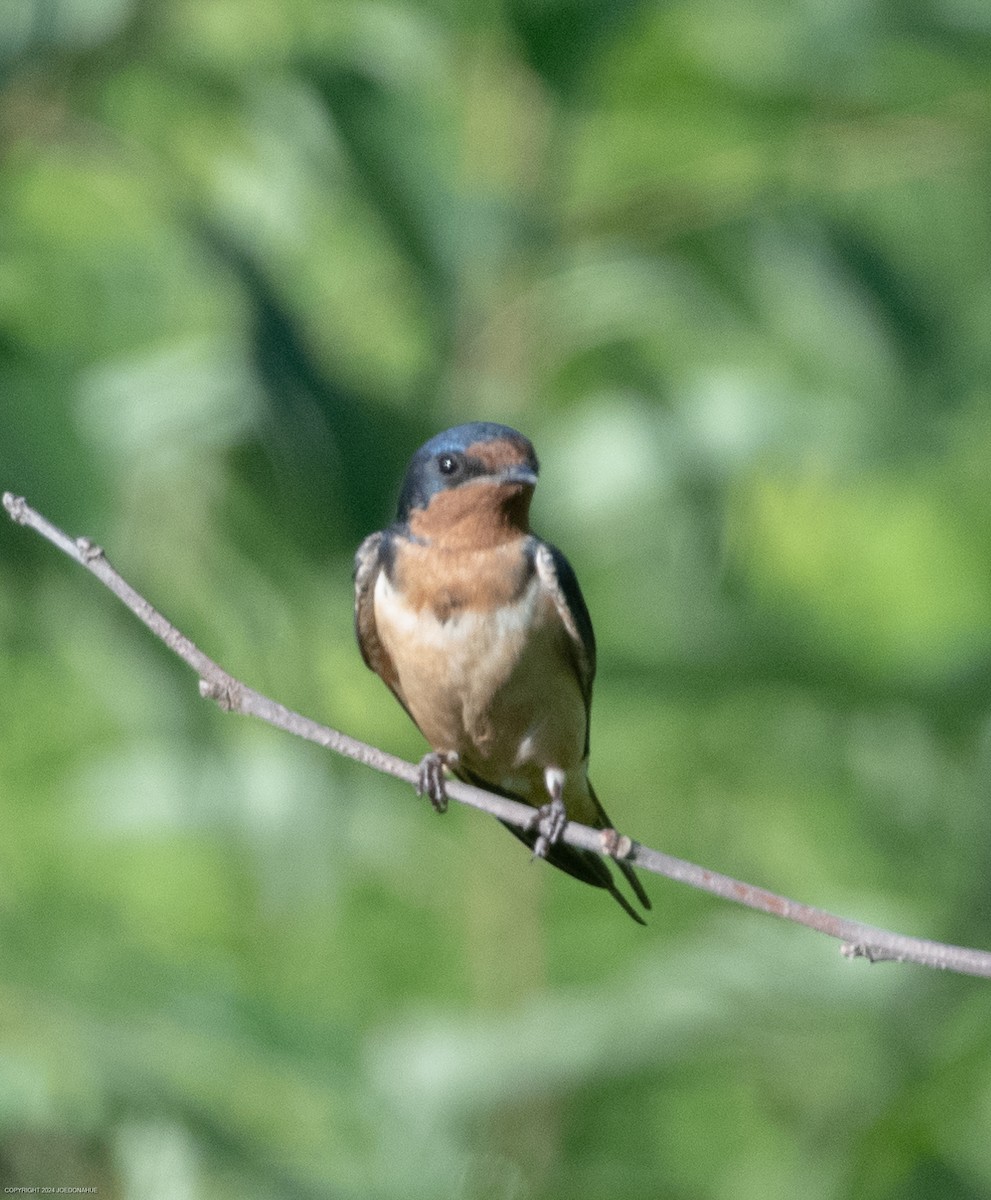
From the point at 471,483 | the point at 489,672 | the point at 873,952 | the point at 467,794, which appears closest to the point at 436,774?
the point at 489,672

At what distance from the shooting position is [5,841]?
4941 millimetres

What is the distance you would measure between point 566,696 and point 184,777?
83 centimetres

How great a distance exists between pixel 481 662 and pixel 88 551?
1.10 metres

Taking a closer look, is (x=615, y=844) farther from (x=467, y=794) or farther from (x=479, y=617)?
(x=479, y=617)

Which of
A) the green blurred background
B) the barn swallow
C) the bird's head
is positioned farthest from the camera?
the barn swallow

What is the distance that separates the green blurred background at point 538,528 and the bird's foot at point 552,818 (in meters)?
0.19

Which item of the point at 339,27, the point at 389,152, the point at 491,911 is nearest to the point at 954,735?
the point at 491,911

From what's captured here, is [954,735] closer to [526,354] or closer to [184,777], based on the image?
[526,354]

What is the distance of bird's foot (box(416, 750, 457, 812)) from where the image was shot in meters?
3.51

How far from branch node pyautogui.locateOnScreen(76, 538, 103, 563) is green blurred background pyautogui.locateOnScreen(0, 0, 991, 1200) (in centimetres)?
38

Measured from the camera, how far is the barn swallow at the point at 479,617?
137 inches

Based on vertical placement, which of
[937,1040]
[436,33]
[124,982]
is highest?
[436,33]

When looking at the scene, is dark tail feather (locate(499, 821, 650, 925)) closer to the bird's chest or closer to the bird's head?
the bird's chest

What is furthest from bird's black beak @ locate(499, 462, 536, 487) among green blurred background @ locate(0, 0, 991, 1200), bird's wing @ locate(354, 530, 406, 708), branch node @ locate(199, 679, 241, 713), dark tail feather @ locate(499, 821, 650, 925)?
branch node @ locate(199, 679, 241, 713)
